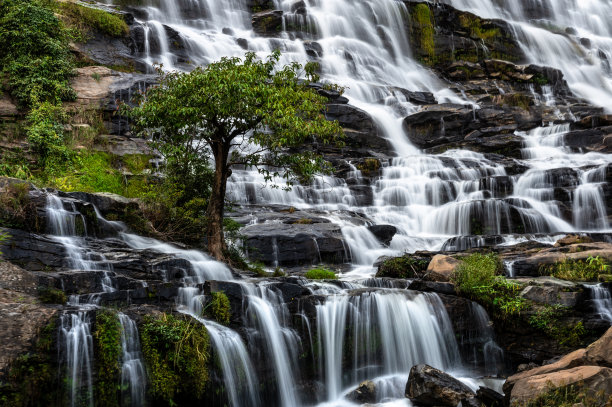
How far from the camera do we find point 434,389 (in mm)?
8109

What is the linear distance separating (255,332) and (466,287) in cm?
509

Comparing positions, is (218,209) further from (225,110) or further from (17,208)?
(17,208)

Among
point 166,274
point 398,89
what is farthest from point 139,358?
point 398,89

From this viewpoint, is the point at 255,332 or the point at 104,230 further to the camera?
the point at 104,230

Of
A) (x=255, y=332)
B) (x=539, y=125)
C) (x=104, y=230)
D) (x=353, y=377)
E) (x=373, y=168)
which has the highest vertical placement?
(x=539, y=125)

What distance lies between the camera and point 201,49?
99.0 ft

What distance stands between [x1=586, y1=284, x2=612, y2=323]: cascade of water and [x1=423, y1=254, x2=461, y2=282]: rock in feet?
9.65

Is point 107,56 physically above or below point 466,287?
above

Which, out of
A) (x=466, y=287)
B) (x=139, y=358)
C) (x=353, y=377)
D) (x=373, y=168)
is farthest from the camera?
(x=373, y=168)

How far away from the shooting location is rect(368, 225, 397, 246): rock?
17281 millimetres

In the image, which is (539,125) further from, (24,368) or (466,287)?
(24,368)

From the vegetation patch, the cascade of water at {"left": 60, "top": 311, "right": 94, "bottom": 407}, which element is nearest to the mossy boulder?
the vegetation patch

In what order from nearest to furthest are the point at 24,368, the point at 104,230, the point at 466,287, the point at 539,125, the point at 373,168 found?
1. the point at 24,368
2. the point at 466,287
3. the point at 104,230
4. the point at 373,168
5. the point at 539,125

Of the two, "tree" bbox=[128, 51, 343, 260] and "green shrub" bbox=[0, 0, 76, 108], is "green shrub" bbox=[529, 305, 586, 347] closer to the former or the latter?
"tree" bbox=[128, 51, 343, 260]
